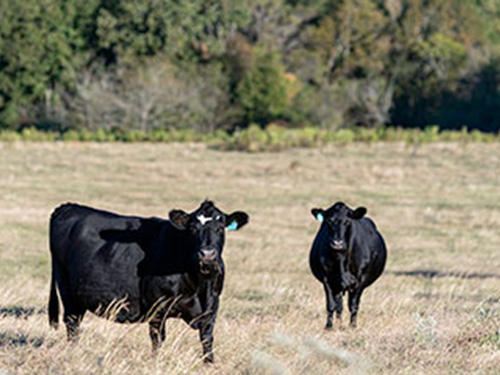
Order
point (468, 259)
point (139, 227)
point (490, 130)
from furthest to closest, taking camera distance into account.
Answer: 1. point (490, 130)
2. point (468, 259)
3. point (139, 227)

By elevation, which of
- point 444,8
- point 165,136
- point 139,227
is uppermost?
point 444,8

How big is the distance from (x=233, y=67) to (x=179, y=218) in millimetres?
68144

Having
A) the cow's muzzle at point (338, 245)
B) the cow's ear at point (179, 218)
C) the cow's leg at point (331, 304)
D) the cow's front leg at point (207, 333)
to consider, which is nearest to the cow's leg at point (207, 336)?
the cow's front leg at point (207, 333)

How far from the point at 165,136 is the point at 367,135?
37.7ft

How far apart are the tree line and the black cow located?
55.1 m

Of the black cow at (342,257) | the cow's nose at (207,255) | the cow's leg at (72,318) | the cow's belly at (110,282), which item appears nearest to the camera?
the cow's nose at (207,255)

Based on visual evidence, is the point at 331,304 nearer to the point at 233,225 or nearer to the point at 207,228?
the point at 233,225

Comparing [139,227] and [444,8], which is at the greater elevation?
[444,8]

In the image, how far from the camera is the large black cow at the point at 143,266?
26.9 ft

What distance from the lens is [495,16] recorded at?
94375 mm

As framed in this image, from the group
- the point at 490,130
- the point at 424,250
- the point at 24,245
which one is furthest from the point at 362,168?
the point at 490,130

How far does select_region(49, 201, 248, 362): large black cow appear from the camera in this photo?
26.9 feet

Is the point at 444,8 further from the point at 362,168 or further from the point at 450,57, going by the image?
the point at 362,168

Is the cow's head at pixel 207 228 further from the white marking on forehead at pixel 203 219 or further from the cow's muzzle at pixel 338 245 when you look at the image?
the cow's muzzle at pixel 338 245
